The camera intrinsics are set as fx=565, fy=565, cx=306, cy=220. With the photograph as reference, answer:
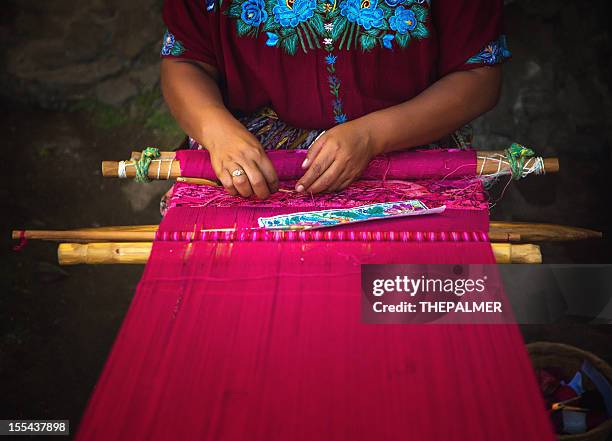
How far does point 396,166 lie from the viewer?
1.57 metres

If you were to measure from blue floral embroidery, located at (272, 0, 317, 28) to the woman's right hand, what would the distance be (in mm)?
356

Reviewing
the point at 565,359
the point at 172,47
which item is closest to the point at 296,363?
the point at 172,47

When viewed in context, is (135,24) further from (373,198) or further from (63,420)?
(373,198)

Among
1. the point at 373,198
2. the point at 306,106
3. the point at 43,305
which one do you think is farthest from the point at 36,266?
the point at 373,198

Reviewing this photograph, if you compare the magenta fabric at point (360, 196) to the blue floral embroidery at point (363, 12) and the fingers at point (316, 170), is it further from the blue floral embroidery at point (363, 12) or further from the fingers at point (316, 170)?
the blue floral embroidery at point (363, 12)

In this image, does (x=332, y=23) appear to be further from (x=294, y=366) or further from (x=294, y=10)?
(x=294, y=366)

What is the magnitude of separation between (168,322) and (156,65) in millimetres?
→ 3032

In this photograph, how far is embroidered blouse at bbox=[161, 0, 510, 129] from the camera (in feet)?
5.09

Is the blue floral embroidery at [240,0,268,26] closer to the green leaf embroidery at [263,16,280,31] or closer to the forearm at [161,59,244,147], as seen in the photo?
the green leaf embroidery at [263,16,280,31]

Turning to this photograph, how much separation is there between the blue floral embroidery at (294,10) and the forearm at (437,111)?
13.4 inches

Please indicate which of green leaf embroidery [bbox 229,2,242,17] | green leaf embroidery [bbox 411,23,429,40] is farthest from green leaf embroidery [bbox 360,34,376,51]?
green leaf embroidery [bbox 229,2,242,17]

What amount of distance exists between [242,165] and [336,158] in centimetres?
24

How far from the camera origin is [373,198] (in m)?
1.48

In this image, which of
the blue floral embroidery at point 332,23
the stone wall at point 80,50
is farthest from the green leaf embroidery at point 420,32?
the stone wall at point 80,50
